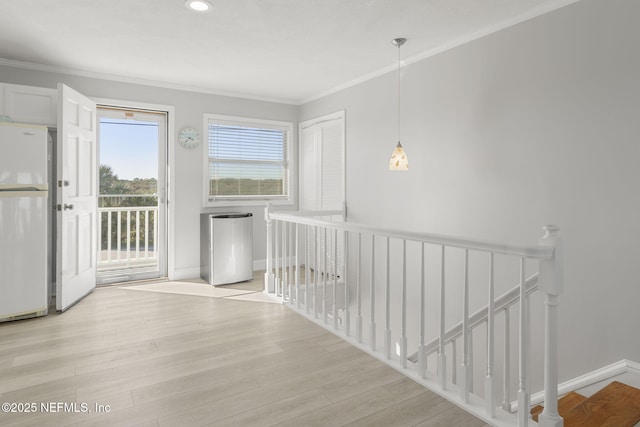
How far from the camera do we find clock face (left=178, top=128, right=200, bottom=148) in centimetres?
463

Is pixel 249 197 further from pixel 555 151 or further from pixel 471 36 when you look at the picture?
pixel 555 151

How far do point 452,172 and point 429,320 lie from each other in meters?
1.38

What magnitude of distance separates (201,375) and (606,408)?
2.13 meters

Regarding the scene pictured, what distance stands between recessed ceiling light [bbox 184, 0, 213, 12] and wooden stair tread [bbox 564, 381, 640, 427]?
10.5 feet

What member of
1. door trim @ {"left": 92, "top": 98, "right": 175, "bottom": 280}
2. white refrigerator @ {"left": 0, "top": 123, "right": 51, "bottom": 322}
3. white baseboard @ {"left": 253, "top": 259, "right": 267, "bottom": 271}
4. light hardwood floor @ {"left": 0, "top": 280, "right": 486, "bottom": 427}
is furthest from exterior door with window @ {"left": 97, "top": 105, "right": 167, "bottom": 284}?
light hardwood floor @ {"left": 0, "top": 280, "right": 486, "bottom": 427}

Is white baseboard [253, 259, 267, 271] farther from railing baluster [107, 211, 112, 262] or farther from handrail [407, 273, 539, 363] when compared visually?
handrail [407, 273, 539, 363]

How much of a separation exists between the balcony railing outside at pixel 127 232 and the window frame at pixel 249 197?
2.65ft

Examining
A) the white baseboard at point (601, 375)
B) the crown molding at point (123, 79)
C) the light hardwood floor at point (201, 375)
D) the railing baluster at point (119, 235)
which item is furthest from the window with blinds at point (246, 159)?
the white baseboard at point (601, 375)

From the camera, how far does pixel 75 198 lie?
3.54 metres

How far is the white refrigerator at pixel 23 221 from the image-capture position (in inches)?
119

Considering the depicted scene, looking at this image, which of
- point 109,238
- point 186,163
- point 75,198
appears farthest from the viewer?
point 109,238

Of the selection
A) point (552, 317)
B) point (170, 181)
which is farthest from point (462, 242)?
point (170, 181)

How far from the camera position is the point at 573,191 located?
97.0 inches

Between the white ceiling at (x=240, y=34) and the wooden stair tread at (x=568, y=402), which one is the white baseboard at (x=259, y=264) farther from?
the wooden stair tread at (x=568, y=402)
